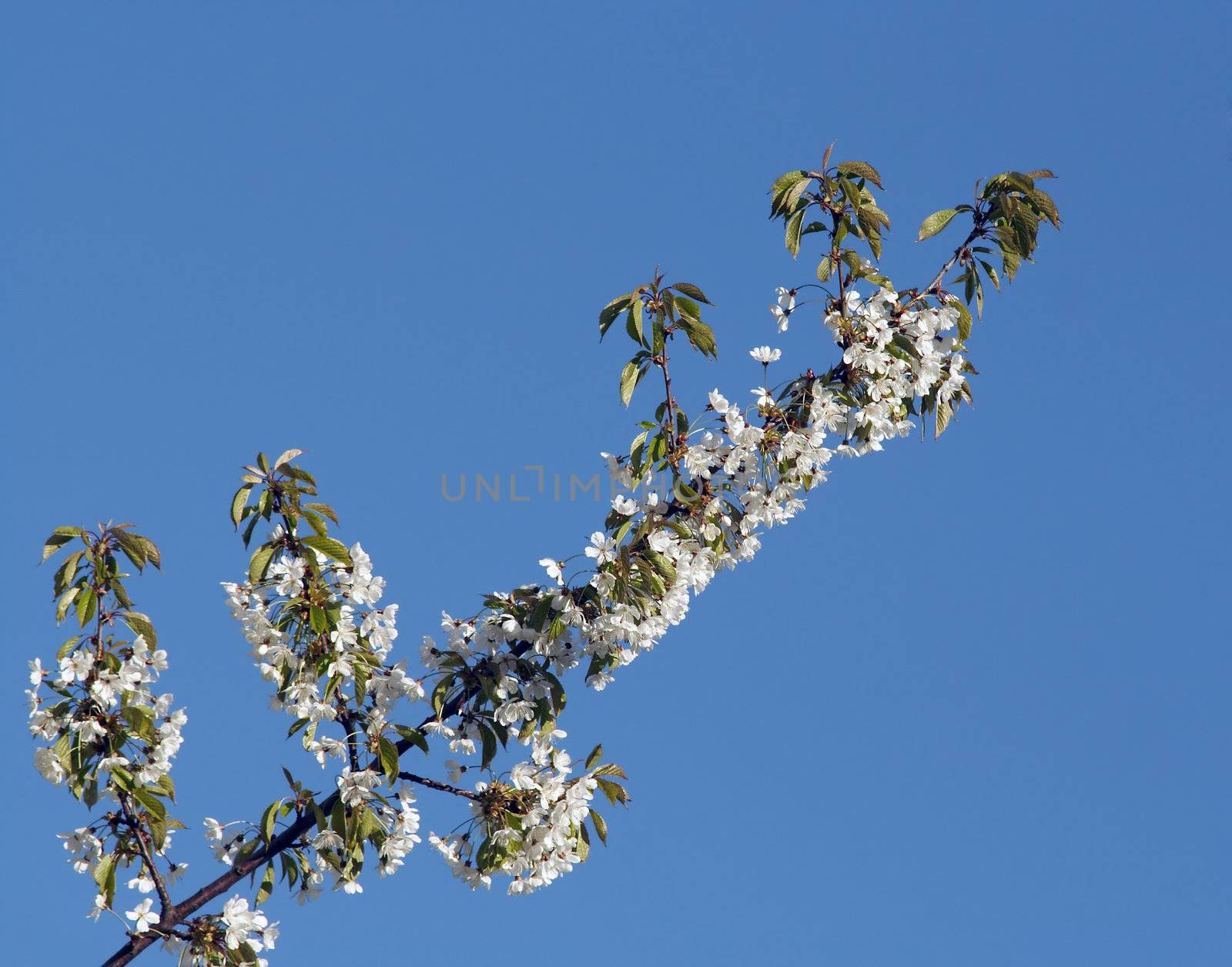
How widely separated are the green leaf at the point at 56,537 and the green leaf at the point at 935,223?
140 inches

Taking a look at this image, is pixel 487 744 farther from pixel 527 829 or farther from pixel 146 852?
pixel 146 852

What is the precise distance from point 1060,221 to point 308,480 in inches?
132

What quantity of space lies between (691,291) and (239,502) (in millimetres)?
1898

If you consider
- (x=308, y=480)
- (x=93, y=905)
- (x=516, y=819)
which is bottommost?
(x=516, y=819)

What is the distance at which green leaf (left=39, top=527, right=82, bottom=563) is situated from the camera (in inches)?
185

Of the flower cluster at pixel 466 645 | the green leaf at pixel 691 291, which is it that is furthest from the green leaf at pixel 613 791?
the green leaf at pixel 691 291

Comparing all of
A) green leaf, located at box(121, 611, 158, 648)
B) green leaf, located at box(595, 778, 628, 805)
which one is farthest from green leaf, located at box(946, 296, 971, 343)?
green leaf, located at box(121, 611, 158, 648)

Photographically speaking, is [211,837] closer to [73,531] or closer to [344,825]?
[344,825]

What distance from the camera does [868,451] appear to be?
556cm

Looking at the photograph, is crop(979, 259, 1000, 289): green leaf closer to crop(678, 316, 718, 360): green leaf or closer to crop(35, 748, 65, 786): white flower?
crop(678, 316, 718, 360): green leaf

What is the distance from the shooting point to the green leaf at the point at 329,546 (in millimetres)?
4820

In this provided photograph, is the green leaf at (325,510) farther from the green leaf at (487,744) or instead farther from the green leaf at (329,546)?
the green leaf at (487,744)

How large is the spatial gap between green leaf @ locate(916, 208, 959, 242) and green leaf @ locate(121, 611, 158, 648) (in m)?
3.45

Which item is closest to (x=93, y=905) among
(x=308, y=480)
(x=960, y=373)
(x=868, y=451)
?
(x=308, y=480)
